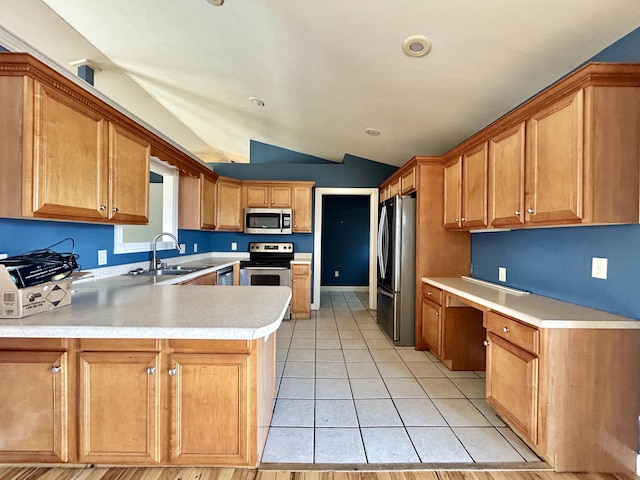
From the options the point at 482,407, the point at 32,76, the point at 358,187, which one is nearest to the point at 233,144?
the point at 358,187

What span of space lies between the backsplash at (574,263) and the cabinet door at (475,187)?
33 centimetres

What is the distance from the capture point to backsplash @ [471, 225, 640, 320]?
156cm

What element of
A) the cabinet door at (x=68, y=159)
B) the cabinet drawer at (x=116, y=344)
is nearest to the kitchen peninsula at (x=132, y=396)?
the cabinet drawer at (x=116, y=344)

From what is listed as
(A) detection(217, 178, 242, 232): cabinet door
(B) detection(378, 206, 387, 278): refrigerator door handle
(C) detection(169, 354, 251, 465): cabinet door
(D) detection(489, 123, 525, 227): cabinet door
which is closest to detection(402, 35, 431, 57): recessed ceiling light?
(D) detection(489, 123, 525, 227): cabinet door

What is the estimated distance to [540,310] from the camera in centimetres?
172

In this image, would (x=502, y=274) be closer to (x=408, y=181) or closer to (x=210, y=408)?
(x=408, y=181)

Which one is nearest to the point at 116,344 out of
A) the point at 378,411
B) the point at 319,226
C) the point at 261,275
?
the point at 378,411

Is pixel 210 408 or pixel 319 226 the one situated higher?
pixel 319 226

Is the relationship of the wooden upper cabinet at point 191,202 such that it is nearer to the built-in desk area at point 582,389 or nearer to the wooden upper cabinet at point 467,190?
the wooden upper cabinet at point 467,190

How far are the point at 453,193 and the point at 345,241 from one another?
413 cm

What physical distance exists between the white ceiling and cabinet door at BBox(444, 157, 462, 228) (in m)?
0.52

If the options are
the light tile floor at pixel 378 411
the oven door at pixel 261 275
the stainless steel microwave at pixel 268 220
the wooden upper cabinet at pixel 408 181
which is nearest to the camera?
the light tile floor at pixel 378 411

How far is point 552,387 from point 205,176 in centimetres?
404

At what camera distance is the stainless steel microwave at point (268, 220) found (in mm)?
4699
